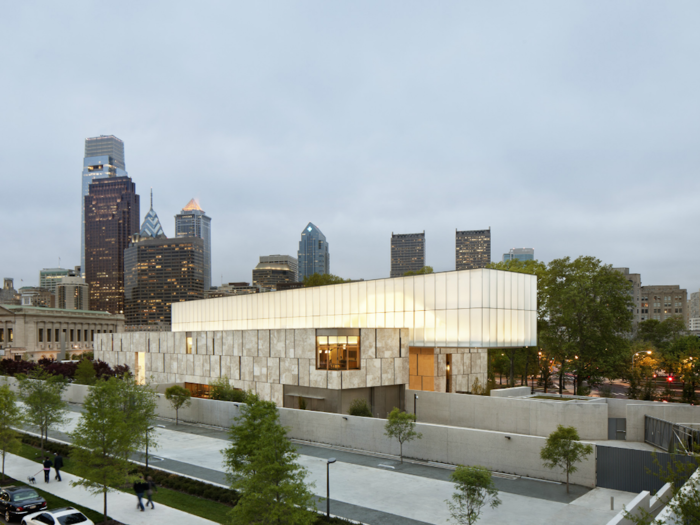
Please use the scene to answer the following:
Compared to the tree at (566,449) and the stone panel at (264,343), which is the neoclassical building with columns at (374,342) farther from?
the tree at (566,449)

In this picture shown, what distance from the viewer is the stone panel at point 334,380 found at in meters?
40.2

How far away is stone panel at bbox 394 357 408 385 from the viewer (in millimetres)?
44625

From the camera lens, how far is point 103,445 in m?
22.0

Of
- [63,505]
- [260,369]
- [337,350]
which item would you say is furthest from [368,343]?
[63,505]

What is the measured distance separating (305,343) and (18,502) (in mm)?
23914

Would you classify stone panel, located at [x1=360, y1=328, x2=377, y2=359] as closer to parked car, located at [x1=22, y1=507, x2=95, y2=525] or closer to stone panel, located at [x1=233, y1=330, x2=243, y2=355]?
stone panel, located at [x1=233, y1=330, x2=243, y2=355]

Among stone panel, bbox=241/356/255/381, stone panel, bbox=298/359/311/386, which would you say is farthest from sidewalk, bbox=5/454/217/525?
stone panel, bbox=241/356/255/381

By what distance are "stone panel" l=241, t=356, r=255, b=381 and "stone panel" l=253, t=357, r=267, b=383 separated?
49 cm

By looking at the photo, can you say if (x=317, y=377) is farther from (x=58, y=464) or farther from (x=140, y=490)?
(x=140, y=490)

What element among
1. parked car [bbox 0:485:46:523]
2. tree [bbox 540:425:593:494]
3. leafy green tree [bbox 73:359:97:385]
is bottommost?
leafy green tree [bbox 73:359:97:385]

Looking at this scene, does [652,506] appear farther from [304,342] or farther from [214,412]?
[214,412]

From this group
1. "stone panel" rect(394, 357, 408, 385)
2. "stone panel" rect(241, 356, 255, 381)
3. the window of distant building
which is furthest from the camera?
"stone panel" rect(241, 356, 255, 381)

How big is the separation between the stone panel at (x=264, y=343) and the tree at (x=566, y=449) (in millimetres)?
27647

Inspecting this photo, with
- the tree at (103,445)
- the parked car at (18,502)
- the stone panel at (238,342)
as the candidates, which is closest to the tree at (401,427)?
the tree at (103,445)
